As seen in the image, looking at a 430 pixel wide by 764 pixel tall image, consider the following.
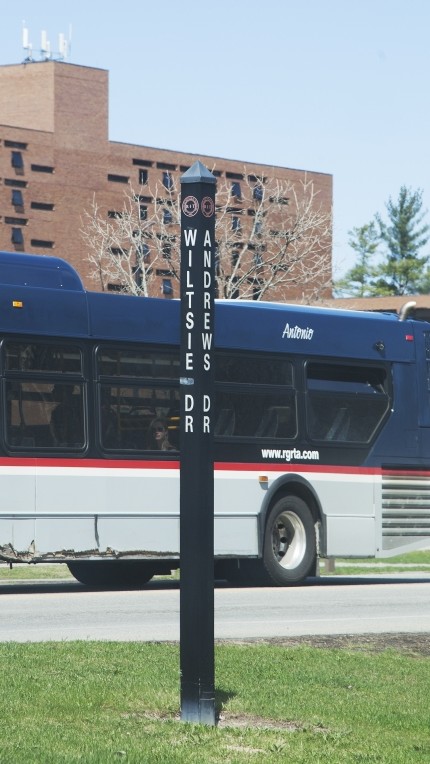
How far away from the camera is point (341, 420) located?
20.7 m

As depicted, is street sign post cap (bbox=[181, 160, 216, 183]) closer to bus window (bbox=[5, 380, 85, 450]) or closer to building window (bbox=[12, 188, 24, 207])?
bus window (bbox=[5, 380, 85, 450])

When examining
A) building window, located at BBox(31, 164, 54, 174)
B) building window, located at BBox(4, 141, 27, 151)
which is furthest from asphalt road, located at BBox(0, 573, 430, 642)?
building window, located at BBox(31, 164, 54, 174)

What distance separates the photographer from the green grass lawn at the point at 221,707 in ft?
24.5

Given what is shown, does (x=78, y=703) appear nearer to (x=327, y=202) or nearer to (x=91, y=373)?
A: (x=91, y=373)

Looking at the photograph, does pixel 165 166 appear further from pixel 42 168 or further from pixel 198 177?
pixel 198 177

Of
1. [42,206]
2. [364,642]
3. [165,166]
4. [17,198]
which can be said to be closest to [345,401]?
[364,642]

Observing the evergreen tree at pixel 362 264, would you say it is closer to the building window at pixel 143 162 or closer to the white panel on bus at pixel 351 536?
the building window at pixel 143 162

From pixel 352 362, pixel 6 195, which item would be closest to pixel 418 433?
pixel 352 362

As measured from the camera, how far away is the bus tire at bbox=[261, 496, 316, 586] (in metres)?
19.9

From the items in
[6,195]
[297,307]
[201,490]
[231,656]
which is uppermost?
[6,195]

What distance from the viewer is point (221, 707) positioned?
29.1 ft

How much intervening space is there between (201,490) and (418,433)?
44.0 feet

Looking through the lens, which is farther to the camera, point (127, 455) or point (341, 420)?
point (341, 420)

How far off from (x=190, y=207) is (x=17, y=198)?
80.8 metres
